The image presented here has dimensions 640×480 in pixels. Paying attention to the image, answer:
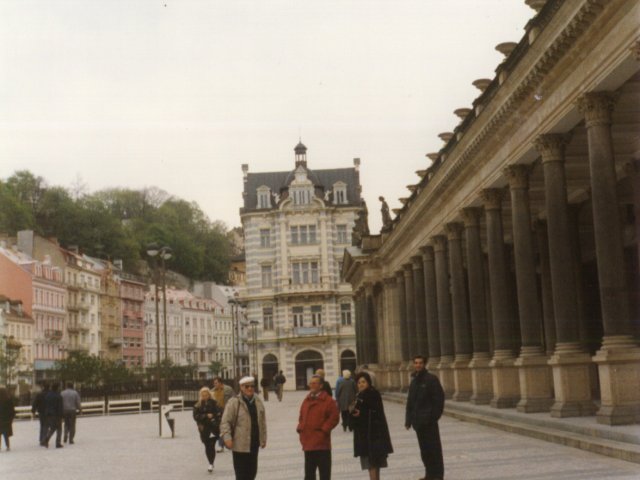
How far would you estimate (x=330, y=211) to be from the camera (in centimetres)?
9550

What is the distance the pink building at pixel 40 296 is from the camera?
90.3 meters

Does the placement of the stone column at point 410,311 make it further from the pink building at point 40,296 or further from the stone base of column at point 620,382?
the pink building at point 40,296

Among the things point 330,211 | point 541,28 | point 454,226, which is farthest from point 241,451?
point 330,211

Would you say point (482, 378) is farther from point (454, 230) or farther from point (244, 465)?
point (244, 465)

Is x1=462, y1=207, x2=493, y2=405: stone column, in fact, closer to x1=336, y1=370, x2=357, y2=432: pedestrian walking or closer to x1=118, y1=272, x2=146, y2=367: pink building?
x1=336, y1=370, x2=357, y2=432: pedestrian walking

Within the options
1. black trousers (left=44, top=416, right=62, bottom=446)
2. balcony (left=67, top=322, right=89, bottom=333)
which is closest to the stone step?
black trousers (left=44, top=416, right=62, bottom=446)

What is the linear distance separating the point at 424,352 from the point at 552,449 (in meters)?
24.3

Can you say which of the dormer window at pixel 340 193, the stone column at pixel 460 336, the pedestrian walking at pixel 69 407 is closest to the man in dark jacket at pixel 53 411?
the pedestrian walking at pixel 69 407

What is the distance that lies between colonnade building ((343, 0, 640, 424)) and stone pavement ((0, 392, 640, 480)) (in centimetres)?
194

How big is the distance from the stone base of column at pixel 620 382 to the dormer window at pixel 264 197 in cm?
8032

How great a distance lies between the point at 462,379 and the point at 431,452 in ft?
64.4

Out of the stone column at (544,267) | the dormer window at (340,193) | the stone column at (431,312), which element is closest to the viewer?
the stone column at (544,267)

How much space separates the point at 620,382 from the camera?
1681 cm

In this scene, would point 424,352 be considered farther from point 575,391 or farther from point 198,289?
point 198,289
